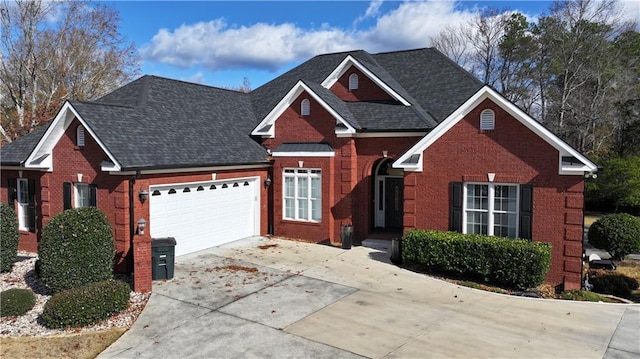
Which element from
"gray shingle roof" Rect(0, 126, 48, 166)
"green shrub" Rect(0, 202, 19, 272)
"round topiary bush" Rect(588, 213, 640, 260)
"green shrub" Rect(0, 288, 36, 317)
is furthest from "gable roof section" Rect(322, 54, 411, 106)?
"green shrub" Rect(0, 288, 36, 317)

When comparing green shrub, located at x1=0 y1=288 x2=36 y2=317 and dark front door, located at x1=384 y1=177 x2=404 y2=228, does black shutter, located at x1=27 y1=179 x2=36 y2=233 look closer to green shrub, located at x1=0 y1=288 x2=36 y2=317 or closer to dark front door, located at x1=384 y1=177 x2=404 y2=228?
green shrub, located at x1=0 y1=288 x2=36 y2=317

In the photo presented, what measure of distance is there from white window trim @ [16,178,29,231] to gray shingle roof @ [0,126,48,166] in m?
0.81

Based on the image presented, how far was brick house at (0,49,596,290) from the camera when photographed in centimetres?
1289

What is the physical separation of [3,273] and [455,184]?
1452cm

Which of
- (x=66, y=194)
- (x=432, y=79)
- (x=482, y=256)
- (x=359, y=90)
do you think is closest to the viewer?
(x=482, y=256)

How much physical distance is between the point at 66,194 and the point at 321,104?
9.56 metres

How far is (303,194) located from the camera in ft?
60.6

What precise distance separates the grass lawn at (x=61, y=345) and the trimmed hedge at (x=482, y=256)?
8.32 metres

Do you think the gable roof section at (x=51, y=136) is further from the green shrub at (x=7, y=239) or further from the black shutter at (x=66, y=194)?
the green shrub at (x=7, y=239)

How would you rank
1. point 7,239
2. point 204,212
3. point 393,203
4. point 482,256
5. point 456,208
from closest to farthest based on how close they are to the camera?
point 482,256
point 456,208
point 7,239
point 204,212
point 393,203

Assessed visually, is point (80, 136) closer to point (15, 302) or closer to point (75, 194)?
point (75, 194)

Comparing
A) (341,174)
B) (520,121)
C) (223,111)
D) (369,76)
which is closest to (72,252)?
(341,174)

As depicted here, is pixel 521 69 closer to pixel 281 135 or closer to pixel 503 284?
pixel 281 135

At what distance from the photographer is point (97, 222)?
39.1 feet
